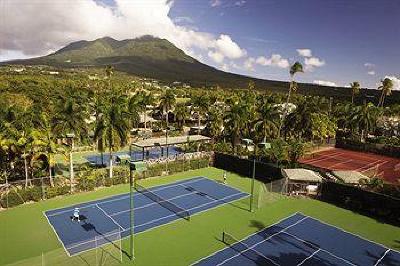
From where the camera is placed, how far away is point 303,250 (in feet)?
75.8

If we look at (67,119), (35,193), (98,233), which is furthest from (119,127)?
(98,233)

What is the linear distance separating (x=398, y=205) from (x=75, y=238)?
2609cm

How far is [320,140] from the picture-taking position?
61.8 meters

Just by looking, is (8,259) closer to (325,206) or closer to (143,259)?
(143,259)

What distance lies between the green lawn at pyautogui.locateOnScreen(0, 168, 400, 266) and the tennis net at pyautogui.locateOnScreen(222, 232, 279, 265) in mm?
712

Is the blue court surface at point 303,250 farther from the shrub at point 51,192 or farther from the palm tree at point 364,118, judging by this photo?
the palm tree at point 364,118

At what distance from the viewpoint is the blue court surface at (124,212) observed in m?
24.0

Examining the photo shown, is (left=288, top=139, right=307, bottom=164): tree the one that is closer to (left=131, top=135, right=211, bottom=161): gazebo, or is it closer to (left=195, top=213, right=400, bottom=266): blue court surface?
(left=131, top=135, right=211, bottom=161): gazebo

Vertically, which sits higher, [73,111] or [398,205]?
[73,111]

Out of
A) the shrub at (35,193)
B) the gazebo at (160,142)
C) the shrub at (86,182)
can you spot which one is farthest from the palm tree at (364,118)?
the shrub at (35,193)

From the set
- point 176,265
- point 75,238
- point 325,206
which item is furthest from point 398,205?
point 75,238

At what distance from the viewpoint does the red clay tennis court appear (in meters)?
46.6

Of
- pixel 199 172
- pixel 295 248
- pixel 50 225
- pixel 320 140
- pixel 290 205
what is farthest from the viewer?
pixel 320 140

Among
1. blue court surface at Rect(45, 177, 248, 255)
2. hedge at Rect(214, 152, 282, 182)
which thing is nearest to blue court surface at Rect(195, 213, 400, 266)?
blue court surface at Rect(45, 177, 248, 255)
